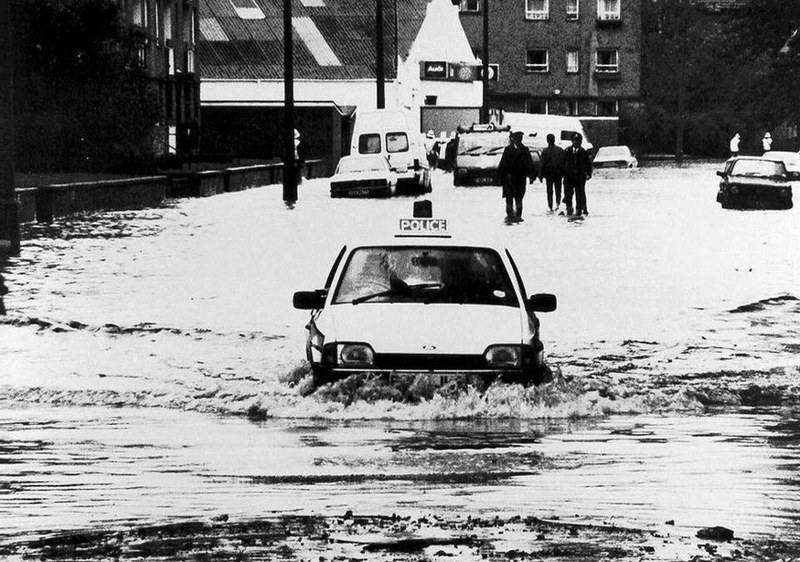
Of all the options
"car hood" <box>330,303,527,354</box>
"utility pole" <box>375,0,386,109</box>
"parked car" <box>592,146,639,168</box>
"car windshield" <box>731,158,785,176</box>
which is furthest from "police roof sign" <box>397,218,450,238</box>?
"parked car" <box>592,146,639,168</box>

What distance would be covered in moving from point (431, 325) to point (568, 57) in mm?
96381

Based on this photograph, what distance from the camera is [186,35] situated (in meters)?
69.6

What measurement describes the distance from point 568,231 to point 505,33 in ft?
236

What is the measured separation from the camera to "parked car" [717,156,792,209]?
158ft

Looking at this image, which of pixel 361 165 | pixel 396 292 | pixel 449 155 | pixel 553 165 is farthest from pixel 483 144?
pixel 396 292

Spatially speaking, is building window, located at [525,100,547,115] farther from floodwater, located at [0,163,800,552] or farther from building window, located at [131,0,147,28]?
floodwater, located at [0,163,800,552]

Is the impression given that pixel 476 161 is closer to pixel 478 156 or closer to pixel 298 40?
pixel 478 156

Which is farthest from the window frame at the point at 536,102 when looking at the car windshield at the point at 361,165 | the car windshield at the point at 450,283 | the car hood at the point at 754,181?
the car windshield at the point at 450,283

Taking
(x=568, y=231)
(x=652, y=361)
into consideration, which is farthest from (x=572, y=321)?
(x=568, y=231)

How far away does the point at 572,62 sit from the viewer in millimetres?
107438

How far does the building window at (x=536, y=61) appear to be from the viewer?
106812mm

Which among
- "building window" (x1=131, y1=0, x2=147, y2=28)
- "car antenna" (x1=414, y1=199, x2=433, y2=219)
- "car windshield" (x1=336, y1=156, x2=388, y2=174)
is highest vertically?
"building window" (x1=131, y1=0, x2=147, y2=28)

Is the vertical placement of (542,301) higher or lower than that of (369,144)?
lower

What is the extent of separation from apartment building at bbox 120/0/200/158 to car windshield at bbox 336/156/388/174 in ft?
25.4
